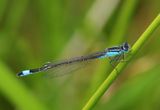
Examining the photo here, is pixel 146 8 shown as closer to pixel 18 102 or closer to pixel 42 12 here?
pixel 42 12

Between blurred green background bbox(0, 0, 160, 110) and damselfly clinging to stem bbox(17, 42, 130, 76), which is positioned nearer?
damselfly clinging to stem bbox(17, 42, 130, 76)

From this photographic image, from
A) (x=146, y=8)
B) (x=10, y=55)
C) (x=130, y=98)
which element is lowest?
(x=130, y=98)

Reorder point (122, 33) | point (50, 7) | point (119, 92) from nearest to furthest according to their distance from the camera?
1. point (119, 92)
2. point (122, 33)
3. point (50, 7)

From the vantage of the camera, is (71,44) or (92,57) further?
(71,44)

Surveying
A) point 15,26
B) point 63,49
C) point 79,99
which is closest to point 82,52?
point 63,49

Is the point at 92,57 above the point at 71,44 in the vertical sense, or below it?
below

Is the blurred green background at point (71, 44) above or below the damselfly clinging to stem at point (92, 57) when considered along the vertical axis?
above

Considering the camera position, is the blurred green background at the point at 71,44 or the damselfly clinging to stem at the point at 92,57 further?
the blurred green background at the point at 71,44

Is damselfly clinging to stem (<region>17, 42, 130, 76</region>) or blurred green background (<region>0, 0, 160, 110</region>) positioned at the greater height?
blurred green background (<region>0, 0, 160, 110</region>)
